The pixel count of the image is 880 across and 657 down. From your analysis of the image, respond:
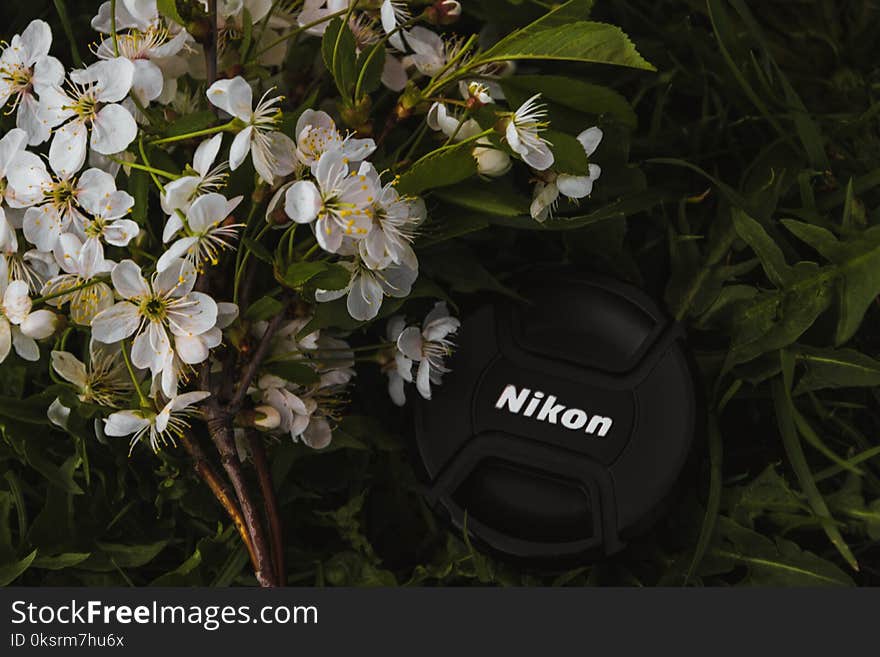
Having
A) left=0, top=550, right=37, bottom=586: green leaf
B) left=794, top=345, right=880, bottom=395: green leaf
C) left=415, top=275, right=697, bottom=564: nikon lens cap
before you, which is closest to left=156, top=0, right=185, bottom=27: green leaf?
left=415, top=275, right=697, bottom=564: nikon lens cap

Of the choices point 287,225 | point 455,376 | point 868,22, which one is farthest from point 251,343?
point 868,22

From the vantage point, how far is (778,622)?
2.77 ft

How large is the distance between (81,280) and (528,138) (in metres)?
0.32

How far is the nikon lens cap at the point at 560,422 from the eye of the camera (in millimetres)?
853

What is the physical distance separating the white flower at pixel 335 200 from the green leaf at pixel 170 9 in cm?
13

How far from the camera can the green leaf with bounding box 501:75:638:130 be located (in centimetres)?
66

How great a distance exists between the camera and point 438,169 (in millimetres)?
618

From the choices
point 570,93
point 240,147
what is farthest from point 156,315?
point 570,93

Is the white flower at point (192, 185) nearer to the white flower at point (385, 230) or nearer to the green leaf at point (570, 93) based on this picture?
the white flower at point (385, 230)

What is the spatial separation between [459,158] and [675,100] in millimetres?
474

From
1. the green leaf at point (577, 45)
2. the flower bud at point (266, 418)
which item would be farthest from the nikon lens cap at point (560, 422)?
the green leaf at point (577, 45)

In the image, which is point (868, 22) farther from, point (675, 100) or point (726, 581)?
point (726, 581)

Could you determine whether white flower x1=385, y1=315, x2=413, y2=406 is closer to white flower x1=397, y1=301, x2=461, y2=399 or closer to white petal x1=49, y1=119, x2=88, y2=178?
white flower x1=397, y1=301, x2=461, y2=399

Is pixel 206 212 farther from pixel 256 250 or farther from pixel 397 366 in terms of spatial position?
pixel 397 366
